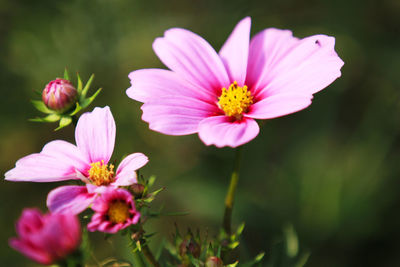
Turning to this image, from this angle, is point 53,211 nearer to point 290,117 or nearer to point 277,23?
point 290,117

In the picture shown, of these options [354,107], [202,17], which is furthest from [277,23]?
[354,107]

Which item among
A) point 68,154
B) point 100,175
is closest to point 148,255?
point 100,175

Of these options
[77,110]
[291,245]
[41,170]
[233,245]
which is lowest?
[291,245]

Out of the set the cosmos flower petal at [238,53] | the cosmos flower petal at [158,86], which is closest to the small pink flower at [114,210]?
the cosmos flower petal at [158,86]

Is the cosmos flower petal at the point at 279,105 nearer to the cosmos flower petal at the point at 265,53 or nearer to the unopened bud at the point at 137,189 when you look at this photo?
the cosmos flower petal at the point at 265,53

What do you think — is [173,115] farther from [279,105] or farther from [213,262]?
[213,262]

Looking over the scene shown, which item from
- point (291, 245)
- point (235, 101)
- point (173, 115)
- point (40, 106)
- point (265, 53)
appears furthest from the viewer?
point (291, 245)
